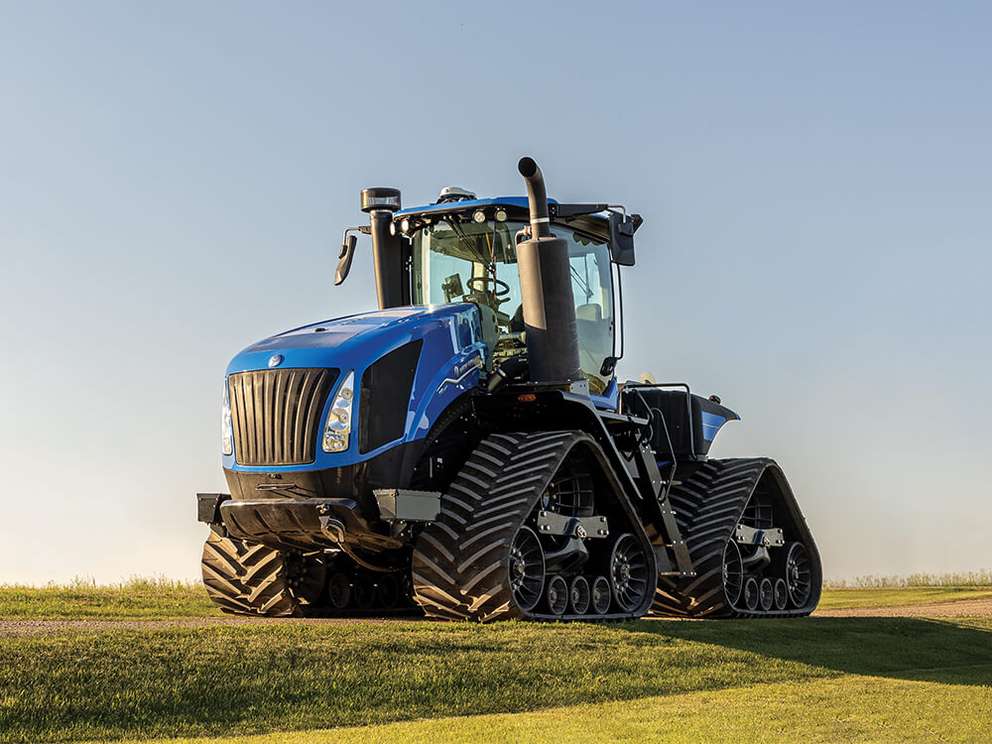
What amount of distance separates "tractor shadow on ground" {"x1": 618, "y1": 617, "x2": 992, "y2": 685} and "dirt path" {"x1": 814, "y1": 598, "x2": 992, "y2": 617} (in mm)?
2408

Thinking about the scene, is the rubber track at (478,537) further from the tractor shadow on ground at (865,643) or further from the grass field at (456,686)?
the tractor shadow on ground at (865,643)

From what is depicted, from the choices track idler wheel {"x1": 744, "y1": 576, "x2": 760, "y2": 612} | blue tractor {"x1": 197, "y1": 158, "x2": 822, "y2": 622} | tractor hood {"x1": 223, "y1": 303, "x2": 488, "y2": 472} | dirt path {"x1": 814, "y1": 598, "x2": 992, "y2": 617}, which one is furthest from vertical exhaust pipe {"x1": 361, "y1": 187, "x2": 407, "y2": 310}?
dirt path {"x1": 814, "y1": 598, "x2": 992, "y2": 617}

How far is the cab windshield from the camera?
15.7 metres

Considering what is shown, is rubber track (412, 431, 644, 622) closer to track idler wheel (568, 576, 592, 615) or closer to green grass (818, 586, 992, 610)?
track idler wheel (568, 576, 592, 615)

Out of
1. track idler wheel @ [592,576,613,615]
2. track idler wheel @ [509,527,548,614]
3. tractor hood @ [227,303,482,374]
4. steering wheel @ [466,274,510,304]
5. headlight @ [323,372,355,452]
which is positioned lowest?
track idler wheel @ [592,576,613,615]

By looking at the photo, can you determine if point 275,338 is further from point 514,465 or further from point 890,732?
point 890,732

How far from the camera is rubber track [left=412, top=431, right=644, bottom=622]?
42.7 ft

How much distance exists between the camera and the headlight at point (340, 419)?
13.1 metres

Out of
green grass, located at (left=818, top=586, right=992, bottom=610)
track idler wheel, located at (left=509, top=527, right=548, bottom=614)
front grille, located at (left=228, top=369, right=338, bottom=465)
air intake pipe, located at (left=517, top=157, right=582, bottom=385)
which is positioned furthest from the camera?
→ green grass, located at (left=818, top=586, right=992, bottom=610)

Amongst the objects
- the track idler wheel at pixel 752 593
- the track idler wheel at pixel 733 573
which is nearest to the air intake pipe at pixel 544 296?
the track idler wheel at pixel 733 573

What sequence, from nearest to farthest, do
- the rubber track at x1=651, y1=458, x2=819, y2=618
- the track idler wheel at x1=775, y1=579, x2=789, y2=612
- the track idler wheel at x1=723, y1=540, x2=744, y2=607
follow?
the rubber track at x1=651, y1=458, x2=819, y2=618
the track idler wheel at x1=723, y1=540, x2=744, y2=607
the track idler wheel at x1=775, y1=579, x2=789, y2=612

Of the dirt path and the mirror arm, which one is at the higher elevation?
the mirror arm

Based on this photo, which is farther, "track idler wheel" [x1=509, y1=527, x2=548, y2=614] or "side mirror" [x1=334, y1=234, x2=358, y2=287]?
"side mirror" [x1=334, y1=234, x2=358, y2=287]

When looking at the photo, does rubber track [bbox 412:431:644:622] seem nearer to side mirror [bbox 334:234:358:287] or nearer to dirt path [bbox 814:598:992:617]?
side mirror [bbox 334:234:358:287]
